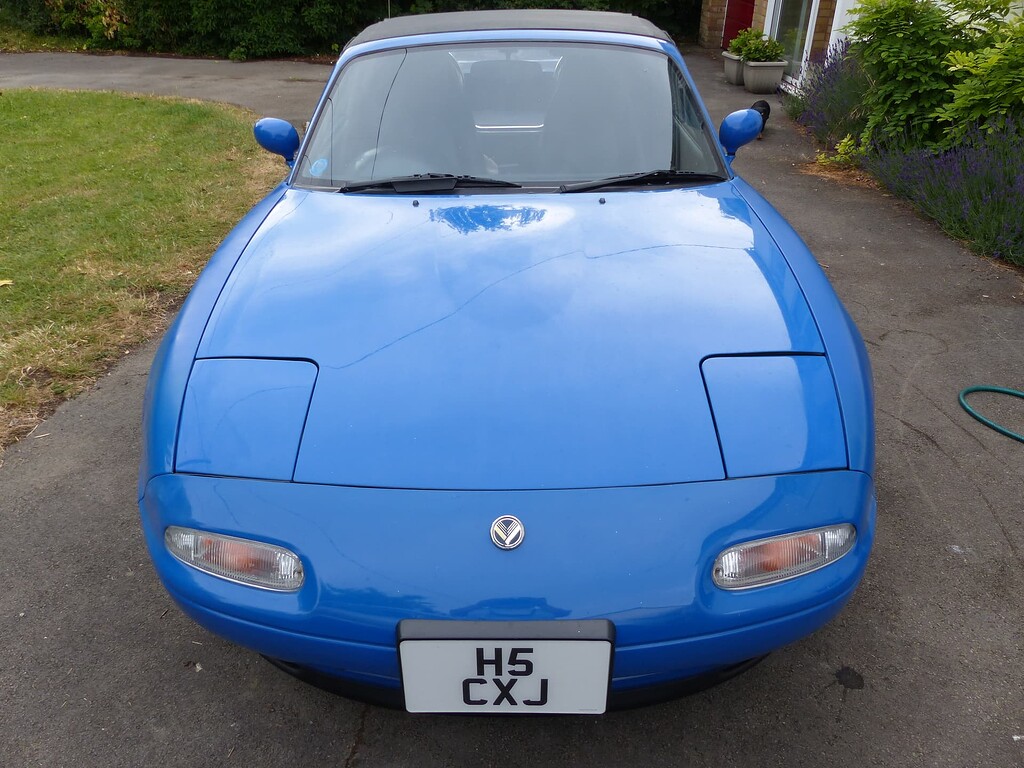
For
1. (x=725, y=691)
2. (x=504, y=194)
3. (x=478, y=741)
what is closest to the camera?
(x=478, y=741)

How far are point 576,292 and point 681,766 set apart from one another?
112 centimetres

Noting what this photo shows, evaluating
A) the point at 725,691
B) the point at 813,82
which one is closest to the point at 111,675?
the point at 725,691

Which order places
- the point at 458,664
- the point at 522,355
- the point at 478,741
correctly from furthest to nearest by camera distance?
the point at 478,741
the point at 522,355
the point at 458,664

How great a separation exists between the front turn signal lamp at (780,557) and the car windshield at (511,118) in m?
1.33

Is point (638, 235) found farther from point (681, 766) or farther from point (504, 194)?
point (681, 766)

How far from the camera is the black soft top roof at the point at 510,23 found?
2855 millimetres

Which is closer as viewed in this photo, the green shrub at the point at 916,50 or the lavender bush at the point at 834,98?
the green shrub at the point at 916,50

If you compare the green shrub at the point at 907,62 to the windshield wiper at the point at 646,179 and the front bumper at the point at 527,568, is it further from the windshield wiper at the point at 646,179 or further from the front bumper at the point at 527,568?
the front bumper at the point at 527,568

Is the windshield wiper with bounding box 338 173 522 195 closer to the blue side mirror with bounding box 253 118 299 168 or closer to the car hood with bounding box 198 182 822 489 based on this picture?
the car hood with bounding box 198 182 822 489

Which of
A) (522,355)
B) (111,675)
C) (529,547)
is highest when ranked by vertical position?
(522,355)

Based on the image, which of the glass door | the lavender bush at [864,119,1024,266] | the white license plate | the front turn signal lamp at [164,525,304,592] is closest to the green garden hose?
the lavender bush at [864,119,1024,266]

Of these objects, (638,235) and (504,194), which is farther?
(504,194)

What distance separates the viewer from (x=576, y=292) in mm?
1859

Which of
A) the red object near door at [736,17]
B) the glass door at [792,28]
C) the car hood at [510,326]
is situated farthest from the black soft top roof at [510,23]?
the red object near door at [736,17]
